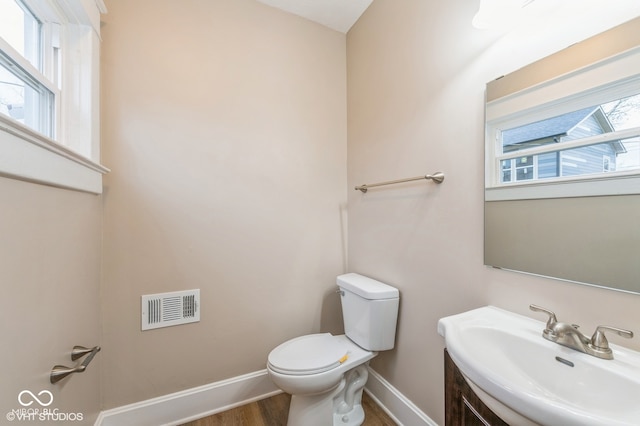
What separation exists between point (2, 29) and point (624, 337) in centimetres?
203

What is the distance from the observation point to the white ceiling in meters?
1.67

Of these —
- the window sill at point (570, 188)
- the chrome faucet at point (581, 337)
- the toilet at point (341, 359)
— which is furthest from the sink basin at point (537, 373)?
the toilet at point (341, 359)

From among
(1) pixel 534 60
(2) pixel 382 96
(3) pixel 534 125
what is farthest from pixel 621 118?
(2) pixel 382 96

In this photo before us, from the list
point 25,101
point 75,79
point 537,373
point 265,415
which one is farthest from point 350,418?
point 75,79

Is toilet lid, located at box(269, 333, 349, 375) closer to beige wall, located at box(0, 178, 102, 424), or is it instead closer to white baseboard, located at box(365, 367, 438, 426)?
white baseboard, located at box(365, 367, 438, 426)

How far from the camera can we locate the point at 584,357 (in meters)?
0.68

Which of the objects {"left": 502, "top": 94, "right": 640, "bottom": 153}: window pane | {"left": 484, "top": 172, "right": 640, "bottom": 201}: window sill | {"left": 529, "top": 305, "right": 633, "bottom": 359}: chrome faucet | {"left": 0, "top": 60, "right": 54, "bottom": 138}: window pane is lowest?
{"left": 529, "top": 305, "right": 633, "bottom": 359}: chrome faucet

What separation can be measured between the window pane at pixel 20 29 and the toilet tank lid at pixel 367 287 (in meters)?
1.72

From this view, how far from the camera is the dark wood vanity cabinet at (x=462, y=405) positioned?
83cm

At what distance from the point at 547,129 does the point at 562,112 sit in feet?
0.19

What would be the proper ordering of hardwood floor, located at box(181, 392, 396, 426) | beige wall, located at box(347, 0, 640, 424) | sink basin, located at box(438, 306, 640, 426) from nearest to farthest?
sink basin, located at box(438, 306, 640, 426) < beige wall, located at box(347, 0, 640, 424) < hardwood floor, located at box(181, 392, 396, 426)

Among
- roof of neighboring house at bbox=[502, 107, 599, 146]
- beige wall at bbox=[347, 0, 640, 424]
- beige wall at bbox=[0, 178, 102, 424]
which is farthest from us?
beige wall at bbox=[347, 0, 640, 424]

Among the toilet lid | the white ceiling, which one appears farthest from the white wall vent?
the white ceiling

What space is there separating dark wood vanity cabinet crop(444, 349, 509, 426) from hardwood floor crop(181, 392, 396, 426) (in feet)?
2.10
